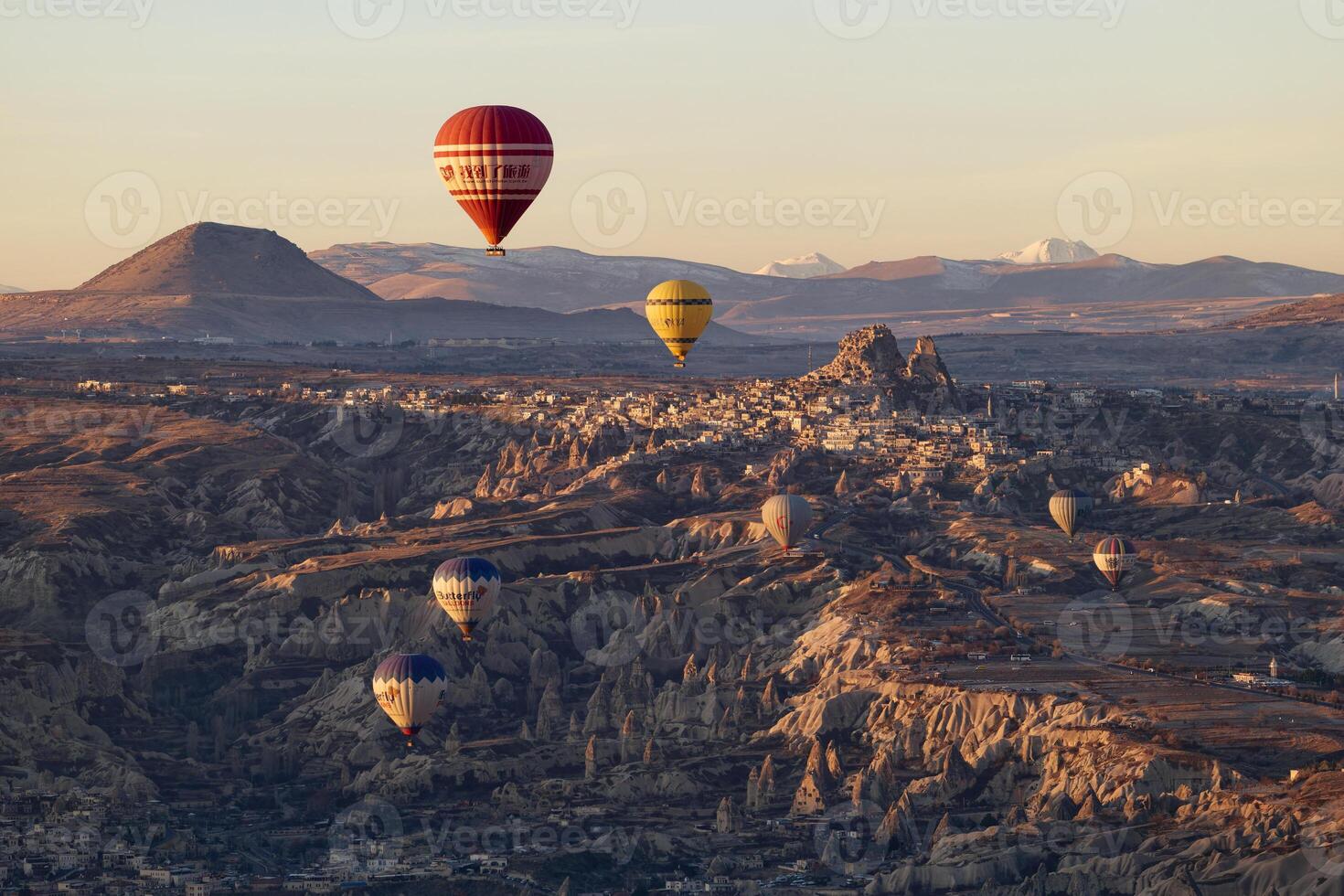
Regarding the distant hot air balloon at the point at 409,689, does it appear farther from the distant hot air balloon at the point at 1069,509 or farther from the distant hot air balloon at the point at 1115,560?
the distant hot air balloon at the point at 1069,509

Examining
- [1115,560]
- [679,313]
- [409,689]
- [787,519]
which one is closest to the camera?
[409,689]

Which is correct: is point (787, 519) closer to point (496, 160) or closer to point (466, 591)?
point (466, 591)

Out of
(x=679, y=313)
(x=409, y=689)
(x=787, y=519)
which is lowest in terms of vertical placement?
(x=409, y=689)

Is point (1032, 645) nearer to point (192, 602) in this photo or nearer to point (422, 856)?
point (422, 856)

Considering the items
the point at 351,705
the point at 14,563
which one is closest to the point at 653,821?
the point at 351,705

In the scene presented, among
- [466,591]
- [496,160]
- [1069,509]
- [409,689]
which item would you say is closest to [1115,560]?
[1069,509]

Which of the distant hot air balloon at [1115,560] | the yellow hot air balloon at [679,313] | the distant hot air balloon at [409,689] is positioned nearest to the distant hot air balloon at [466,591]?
the distant hot air balloon at [409,689]
